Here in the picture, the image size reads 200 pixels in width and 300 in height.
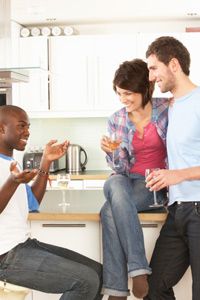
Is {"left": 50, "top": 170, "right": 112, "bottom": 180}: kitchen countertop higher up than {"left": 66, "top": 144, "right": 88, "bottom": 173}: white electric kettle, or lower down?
lower down

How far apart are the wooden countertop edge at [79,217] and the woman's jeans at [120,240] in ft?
0.27

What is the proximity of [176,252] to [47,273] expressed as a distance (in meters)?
0.63

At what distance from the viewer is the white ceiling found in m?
4.63

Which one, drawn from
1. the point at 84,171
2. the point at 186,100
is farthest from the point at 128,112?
the point at 84,171

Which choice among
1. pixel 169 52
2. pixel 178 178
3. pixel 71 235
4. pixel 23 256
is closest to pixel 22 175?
pixel 23 256

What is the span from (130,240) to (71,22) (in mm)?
3645

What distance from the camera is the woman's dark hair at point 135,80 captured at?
2.77 meters

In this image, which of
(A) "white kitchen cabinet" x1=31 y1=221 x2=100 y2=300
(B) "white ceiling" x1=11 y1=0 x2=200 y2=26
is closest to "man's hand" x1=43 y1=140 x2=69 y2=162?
(A) "white kitchen cabinet" x1=31 y1=221 x2=100 y2=300

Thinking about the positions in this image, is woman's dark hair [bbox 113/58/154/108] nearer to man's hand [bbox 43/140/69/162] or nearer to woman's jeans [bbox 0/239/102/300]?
man's hand [bbox 43/140/69/162]

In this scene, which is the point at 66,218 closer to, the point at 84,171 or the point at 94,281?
the point at 94,281

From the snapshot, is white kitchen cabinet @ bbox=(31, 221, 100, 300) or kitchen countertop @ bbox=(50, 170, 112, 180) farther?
kitchen countertop @ bbox=(50, 170, 112, 180)

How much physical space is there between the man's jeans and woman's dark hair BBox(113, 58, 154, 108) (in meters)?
0.64

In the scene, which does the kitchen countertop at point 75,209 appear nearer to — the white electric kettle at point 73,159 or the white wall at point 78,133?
the white electric kettle at point 73,159

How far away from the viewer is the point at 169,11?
511cm
